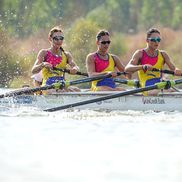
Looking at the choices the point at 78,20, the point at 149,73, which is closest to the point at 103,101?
the point at 149,73

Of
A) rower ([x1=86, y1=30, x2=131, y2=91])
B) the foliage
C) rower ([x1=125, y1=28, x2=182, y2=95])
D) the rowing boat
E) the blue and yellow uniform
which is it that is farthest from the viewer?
the foliage

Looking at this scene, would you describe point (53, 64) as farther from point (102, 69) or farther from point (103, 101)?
point (103, 101)

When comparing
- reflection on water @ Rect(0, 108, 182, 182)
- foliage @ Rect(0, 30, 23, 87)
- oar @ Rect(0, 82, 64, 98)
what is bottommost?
reflection on water @ Rect(0, 108, 182, 182)

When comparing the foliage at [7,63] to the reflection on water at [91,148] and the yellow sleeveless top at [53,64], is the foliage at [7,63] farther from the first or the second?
the reflection on water at [91,148]

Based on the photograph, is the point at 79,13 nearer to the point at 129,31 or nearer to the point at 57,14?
the point at 129,31

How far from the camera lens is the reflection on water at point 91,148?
4984 millimetres

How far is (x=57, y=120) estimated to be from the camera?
27.1ft

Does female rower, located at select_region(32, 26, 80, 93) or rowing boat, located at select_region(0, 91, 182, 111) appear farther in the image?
female rower, located at select_region(32, 26, 80, 93)

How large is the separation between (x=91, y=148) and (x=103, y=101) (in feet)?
12.3

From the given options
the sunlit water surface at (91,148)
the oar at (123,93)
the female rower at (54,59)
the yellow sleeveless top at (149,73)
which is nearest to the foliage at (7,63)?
the female rower at (54,59)

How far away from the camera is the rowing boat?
9.24 meters

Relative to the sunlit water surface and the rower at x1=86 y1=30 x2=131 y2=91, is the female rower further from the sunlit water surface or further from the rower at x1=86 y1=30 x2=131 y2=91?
the sunlit water surface

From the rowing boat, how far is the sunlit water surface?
1.81ft

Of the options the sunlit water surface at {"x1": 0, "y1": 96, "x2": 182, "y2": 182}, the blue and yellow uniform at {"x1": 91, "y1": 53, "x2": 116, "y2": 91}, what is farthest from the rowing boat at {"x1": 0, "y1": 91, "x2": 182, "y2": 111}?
the blue and yellow uniform at {"x1": 91, "y1": 53, "x2": 116, "y2": 91}
